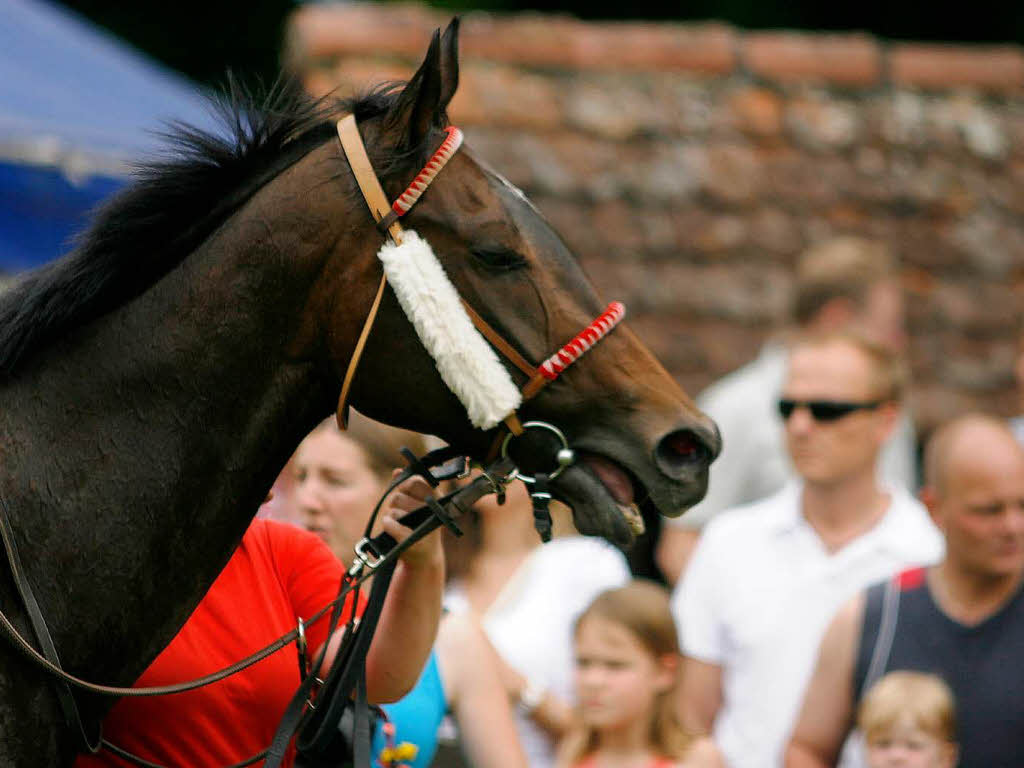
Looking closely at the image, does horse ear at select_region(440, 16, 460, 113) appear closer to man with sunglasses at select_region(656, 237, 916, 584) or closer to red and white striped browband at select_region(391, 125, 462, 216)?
red and white striped browband at select_region(391, 125, 462, 216)

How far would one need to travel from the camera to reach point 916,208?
7.50 metres

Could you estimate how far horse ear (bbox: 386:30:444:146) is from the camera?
2.71 m

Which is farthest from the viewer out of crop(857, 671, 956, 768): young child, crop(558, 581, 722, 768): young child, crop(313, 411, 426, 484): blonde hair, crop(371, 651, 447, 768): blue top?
crop(558, 581, 722, 768): young child

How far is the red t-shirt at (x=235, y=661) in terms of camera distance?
9.23ft

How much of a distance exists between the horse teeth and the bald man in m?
1.67

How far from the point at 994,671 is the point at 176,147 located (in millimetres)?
2485

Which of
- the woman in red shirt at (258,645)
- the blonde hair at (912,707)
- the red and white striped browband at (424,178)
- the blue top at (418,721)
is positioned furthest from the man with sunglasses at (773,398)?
the red and white striped browband at (424,178)

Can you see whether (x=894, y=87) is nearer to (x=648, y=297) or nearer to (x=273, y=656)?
(x=648, y=297)

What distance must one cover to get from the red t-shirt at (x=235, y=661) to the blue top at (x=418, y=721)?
535 millimetres

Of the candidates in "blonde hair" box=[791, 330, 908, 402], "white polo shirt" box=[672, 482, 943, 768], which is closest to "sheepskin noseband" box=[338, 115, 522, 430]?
"white polo shirt" box=[672, 482, 943, 768]

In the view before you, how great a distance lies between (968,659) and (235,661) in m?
2.08

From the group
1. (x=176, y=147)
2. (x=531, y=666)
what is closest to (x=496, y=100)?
(x=531, y=666)

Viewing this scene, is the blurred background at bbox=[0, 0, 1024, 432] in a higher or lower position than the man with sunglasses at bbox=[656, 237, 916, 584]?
higher

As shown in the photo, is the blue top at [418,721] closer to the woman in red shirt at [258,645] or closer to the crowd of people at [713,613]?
the crowd of people at [713,613]
